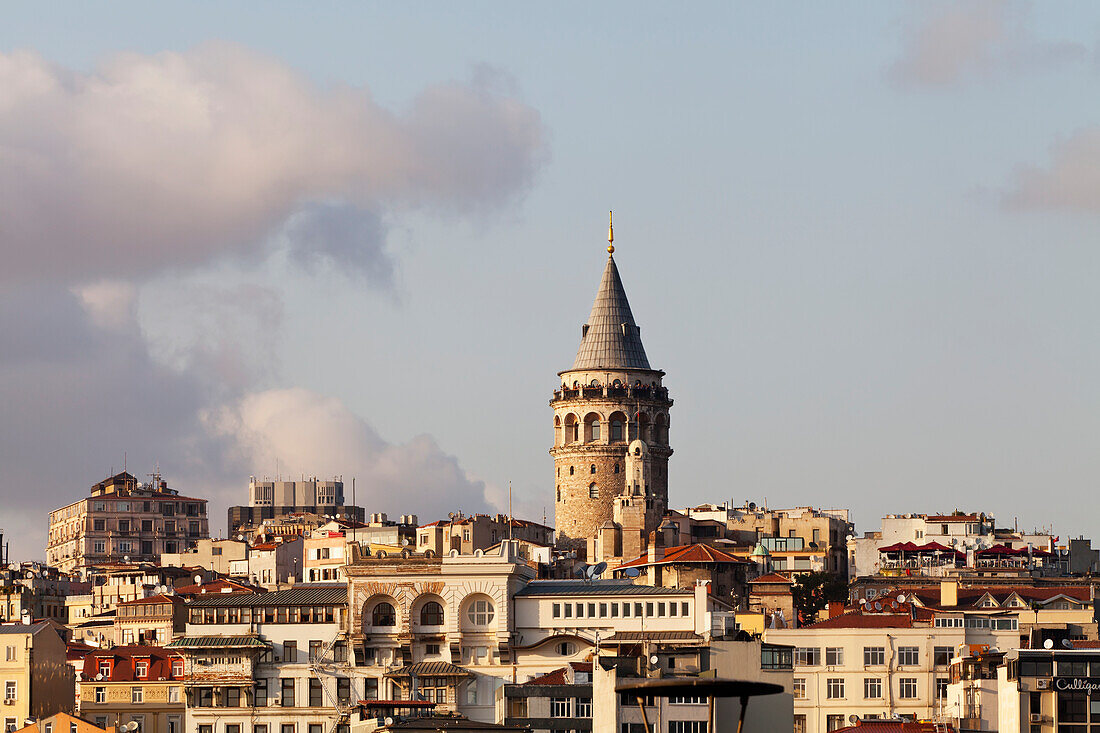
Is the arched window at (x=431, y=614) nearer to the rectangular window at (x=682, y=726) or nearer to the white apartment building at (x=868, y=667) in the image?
the white apartment building at (x=868, y=667)

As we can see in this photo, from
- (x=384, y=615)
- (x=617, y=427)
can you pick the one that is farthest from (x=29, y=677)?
(x=617, y=427)

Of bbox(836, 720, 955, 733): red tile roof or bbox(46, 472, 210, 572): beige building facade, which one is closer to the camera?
bbox(836, 720, 955, 733): red tile roof

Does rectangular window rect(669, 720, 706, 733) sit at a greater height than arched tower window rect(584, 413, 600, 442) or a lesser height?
lesser

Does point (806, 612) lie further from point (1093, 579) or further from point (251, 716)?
point (251, 716)

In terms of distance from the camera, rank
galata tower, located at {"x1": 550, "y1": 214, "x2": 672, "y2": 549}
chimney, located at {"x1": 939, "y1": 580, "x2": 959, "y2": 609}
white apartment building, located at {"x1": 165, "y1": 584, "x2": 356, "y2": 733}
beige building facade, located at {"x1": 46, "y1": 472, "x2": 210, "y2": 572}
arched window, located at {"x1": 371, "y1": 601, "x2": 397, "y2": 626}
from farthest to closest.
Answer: beige building facade, located at {"x1": 46, "y1": 472, "x2": 210, "y2": 572}, galata tower, located at {"x1": 550, "y1": 214, "x2": 672, "y2": 549}, chimney, located at {"x1": 939, "y1": 580, "x2": 959, "y2": 609}, arched window, located at {"x1": 371, "y1": 601, "x2": 397, "y2": 626}, white apartment building, located at {"x1": 165, "y1": 584, "x2": 356, "y2": 733}

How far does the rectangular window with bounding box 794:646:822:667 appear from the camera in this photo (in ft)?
299

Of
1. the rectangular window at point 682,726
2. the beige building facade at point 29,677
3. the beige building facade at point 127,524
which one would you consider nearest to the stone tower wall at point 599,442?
the beige building facade at point 127,524

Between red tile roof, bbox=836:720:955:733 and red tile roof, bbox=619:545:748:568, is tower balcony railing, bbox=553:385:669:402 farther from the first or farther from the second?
red tile roof, bbox=836:720:955:733

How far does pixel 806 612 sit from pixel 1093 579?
1589 cm

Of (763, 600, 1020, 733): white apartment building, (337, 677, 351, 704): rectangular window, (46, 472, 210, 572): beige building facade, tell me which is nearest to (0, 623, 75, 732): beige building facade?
(337, 677, 351, 704): rectangular window

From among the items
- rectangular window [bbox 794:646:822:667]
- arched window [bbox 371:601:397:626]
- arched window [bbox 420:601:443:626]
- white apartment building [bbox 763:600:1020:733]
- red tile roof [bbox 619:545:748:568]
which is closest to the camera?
white apartment building [bbox 763:600:1020:733]

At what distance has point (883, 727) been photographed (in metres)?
79.1

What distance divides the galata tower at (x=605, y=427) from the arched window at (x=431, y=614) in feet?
184

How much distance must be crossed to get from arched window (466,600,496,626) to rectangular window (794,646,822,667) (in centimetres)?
1168
